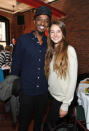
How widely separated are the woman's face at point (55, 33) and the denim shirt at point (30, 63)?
0.15 m

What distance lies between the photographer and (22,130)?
4.80 ft

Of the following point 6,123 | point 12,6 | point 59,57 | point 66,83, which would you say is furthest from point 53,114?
point 12,6

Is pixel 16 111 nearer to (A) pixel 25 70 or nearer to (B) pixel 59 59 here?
(A) pixel 25 70

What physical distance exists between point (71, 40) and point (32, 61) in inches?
156

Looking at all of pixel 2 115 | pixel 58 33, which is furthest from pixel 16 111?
pixel 2 115

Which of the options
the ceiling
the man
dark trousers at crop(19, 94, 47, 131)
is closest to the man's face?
the man

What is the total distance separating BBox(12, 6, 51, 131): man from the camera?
4.32 ft

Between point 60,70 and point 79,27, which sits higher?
point 79,27

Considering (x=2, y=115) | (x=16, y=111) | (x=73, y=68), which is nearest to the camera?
(x=73, y=68)

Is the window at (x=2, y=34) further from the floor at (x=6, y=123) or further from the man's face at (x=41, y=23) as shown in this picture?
the man's face at (x=41, y=23)

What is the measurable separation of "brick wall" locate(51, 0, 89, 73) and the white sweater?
3.64 meters

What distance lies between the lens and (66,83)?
1233mm

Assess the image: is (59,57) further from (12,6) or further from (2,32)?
(2,32)

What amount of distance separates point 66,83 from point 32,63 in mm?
356
